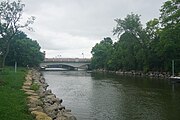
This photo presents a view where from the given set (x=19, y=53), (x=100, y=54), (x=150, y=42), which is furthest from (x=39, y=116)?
(x=100, y=54)

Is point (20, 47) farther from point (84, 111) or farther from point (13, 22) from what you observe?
point (84, 111)

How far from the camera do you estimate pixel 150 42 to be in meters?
70.4

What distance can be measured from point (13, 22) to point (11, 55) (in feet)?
114

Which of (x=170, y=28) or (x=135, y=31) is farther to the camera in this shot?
(x=135, y=31)

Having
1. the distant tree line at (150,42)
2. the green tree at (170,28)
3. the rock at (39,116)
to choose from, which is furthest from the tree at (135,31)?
the rock at (39,116)

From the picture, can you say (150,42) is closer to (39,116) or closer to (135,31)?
(135,31)

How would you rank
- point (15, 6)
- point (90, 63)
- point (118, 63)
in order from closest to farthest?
point (15, 6) → point (118, 63) → point (90, 63)

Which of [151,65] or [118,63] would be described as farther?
[118,63]

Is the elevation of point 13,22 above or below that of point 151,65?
above

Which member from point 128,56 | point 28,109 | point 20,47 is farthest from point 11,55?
point 28,109

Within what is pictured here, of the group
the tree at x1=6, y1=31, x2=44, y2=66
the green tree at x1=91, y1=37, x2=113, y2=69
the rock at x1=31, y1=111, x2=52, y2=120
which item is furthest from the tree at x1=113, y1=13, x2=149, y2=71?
the rock at x1=31, y1=111, x2=52, y2=120

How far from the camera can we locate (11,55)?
80.7m

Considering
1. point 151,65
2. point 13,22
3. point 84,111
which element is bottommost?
point 84,111

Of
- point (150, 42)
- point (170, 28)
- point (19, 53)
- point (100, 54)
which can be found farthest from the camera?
point (100, 54)
